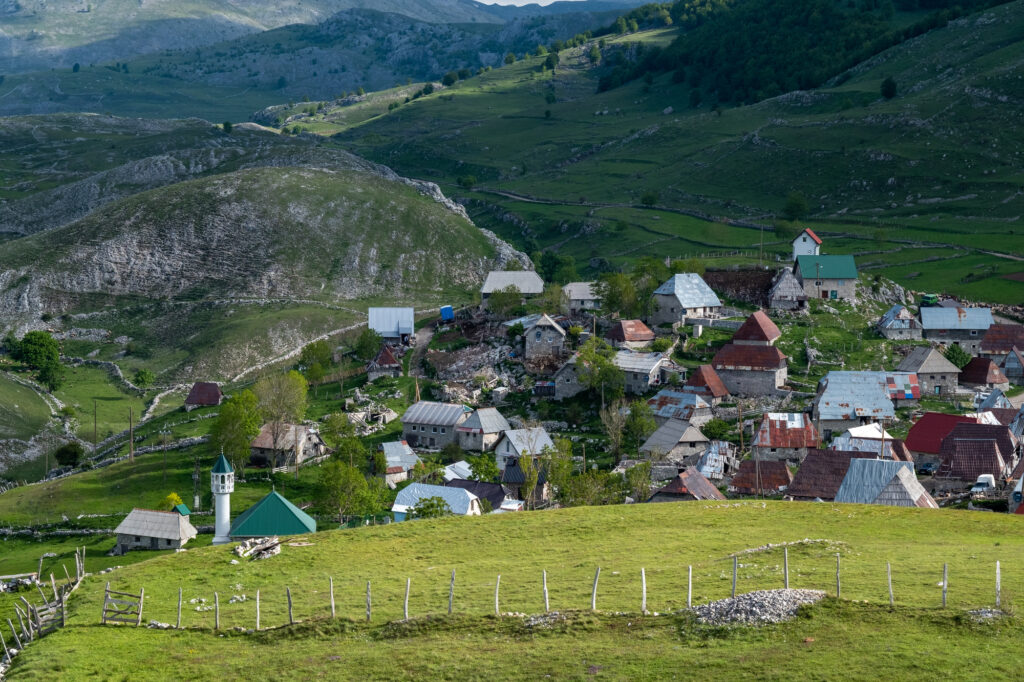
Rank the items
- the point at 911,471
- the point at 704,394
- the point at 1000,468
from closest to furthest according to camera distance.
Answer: the point at 911,471, the point at 1000,468, the point at 704,394

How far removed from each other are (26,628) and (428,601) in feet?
56.4

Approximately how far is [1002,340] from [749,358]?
91.7 feet

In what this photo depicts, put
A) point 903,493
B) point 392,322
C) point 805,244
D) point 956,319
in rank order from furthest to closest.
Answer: point 392,322
point 805,244
point 956,319
point 903,493

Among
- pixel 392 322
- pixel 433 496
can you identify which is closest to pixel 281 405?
pixel 433 496

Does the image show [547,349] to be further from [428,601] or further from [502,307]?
[428,601]

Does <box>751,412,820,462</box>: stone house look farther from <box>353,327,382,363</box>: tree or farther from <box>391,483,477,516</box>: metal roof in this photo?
<box>353,327,382,363</box>: tree

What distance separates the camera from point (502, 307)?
132m

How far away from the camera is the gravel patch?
39.5 m

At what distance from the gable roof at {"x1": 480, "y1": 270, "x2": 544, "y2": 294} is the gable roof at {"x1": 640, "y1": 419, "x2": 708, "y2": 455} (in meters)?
44.7

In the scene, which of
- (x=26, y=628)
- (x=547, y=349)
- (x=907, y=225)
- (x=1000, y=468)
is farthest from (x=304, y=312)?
(x=26, y=628)

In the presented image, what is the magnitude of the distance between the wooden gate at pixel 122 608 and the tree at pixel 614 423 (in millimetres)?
53564

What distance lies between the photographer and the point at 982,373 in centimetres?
10631

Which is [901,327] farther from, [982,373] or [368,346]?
[368,346]

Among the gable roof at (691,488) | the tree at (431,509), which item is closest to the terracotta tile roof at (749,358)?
the gable roof at (691,488)
